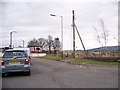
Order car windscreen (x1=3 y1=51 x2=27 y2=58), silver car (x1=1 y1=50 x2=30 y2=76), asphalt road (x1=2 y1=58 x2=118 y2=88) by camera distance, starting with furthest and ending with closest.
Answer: car windscreen (x1=3 y1=51 x2=27 y2=58) < silver car (x1=1 y1=50 x2=30 y2=76) < asphalt road (x1=2 y1=58 x2=118 y2=88)

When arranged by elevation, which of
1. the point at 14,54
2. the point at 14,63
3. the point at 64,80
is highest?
the point at 14,54

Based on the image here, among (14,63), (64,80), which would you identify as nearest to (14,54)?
(14,63)

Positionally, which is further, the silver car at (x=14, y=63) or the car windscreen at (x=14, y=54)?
the car windscreen at (x=14, y=54)

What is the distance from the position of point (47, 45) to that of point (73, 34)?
312 ft

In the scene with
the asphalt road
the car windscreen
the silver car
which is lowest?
Result: the asphalt road

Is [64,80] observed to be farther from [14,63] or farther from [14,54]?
[14,54]

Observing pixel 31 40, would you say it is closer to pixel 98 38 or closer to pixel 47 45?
pixel 47 45

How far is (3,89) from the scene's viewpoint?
11.1 m

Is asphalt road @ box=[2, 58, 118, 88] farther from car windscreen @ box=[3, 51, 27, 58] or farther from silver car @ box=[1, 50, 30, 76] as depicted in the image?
car windscreen @ box=[3, 51, 27, 58]

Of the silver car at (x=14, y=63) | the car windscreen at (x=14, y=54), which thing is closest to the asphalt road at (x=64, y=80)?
the silver car at (x=14, y=63)

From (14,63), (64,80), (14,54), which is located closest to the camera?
(64,80)

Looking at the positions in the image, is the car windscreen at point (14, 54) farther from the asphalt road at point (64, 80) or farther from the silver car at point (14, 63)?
the asphalt road at point (64, 80)

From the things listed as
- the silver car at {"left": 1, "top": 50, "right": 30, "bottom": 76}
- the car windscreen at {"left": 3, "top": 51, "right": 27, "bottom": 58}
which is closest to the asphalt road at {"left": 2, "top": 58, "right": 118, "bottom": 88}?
the silver car at {"left": 1, "top": 50, "right": 30, "bottom": 76}

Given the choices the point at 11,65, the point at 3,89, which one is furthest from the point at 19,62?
the point at 3,89
